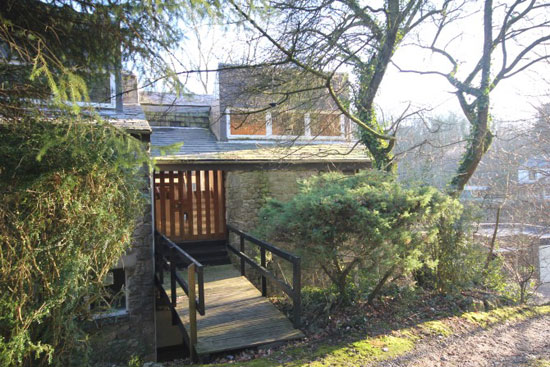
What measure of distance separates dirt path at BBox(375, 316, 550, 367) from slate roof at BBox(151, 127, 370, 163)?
162 inches

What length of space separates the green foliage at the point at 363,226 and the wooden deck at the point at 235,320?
1056mm

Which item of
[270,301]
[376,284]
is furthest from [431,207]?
[270,301]

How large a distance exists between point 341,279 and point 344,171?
4.70 meters

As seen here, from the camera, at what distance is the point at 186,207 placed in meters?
9.02

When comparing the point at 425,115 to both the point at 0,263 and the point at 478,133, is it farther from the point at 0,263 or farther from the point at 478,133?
the point at 0,263


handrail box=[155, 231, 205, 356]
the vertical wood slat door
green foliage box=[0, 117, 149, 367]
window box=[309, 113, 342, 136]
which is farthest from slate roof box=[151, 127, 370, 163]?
green foliage box=[0, 117, 149, 367]

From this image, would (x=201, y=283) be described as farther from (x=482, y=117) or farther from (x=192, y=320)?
(x=482, y=117)

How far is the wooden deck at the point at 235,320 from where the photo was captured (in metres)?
4.64

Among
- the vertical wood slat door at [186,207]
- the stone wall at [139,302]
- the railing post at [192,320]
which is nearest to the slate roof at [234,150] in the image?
the vertical wood slat door at [186,207]

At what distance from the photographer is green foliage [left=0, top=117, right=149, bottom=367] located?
3.14 meters

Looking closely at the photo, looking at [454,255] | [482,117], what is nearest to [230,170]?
[454,255]

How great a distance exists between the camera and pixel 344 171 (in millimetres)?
9594

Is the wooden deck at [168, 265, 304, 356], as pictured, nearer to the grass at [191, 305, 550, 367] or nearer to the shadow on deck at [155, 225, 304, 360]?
the shadow on deck at [155, 225, 304, 360]

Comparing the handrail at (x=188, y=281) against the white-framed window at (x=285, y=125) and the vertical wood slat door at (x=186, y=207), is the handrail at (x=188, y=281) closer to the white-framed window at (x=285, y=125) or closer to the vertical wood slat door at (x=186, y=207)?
the vertical wood slat door at (x=186, y=207)
